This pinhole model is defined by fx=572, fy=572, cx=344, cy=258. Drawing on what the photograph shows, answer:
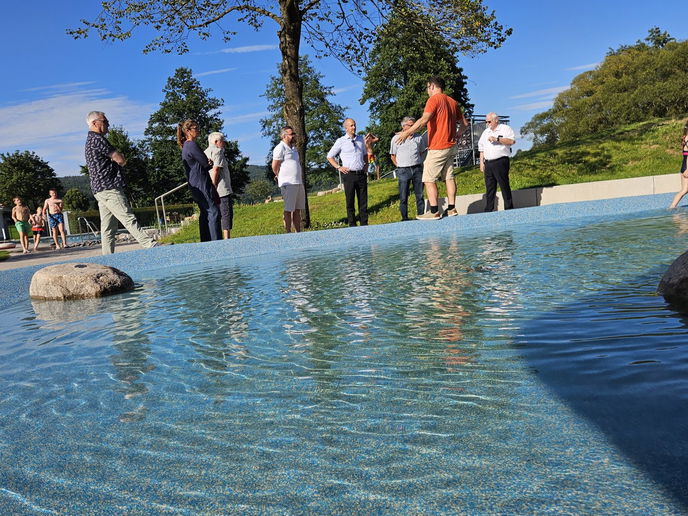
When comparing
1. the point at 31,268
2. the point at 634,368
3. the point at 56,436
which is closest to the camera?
the point at 56,436

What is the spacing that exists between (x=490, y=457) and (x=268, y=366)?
1.37m

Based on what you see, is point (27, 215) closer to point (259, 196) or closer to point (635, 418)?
point (635, 418)

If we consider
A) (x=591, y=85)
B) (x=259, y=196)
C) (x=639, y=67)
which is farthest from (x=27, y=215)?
(x=259, y=196)

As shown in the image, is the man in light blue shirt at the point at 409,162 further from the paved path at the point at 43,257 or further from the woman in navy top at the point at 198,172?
the paved path at the point at 43,257

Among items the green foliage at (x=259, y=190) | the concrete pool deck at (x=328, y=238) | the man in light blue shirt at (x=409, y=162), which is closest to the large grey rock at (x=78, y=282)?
the concrete pool deck at (x=328, y=238)

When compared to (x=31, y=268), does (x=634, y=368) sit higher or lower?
lower

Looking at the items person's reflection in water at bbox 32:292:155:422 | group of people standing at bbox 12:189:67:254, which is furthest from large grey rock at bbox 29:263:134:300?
group of people standing at bbox 12:189:67:254

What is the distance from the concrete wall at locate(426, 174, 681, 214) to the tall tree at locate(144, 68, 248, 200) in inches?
1924

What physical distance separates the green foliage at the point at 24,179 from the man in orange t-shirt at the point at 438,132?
2508 inches

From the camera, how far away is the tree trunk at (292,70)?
13.3 metres

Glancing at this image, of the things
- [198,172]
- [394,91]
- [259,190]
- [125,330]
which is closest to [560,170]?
[198,172]

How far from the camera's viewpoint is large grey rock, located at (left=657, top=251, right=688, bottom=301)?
11.0ft

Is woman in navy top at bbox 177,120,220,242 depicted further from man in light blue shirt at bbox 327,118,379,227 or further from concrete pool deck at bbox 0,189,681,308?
man in light blue shirt at bbox 327,118,379,227

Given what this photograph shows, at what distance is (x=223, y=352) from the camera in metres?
3.15
